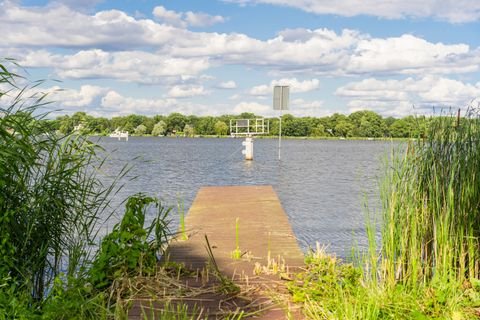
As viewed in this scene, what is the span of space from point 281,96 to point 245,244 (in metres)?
22.6

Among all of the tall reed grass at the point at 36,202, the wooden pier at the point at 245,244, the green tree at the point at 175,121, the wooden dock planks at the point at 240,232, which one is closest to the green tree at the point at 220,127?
the green tree at the point at 175,121

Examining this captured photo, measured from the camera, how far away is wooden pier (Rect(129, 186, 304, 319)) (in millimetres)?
4547

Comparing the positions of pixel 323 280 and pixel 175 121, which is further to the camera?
pixel 175 121

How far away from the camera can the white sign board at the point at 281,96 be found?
92.5 ft

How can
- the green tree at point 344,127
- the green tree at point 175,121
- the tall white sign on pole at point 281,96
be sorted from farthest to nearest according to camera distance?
the green tree at point 175,121
the green tree at point 344,127
the tall white sign on pole at point 281,96

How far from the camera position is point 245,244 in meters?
6.12

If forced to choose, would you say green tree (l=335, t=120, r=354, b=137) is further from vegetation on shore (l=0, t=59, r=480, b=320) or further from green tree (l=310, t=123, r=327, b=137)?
vegetation on shore (l=0, t=59, r=480, b=320)

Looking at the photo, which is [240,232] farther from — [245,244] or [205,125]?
[205,125]

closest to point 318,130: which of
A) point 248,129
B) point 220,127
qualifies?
point 220,127

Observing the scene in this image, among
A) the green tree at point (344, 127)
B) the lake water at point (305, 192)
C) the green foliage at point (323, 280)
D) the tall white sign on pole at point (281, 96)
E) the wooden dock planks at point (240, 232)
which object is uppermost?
the tall white sign on pole at point (281, 96)

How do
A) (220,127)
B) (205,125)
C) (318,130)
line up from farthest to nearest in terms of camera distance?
1. (205,125)
2. (220,127)
3. (318,130)

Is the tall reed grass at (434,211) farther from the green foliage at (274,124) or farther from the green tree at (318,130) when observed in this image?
the green tree at (318,130)

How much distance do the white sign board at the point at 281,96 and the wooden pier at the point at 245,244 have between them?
18.8m

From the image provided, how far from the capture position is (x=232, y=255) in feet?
18.1
